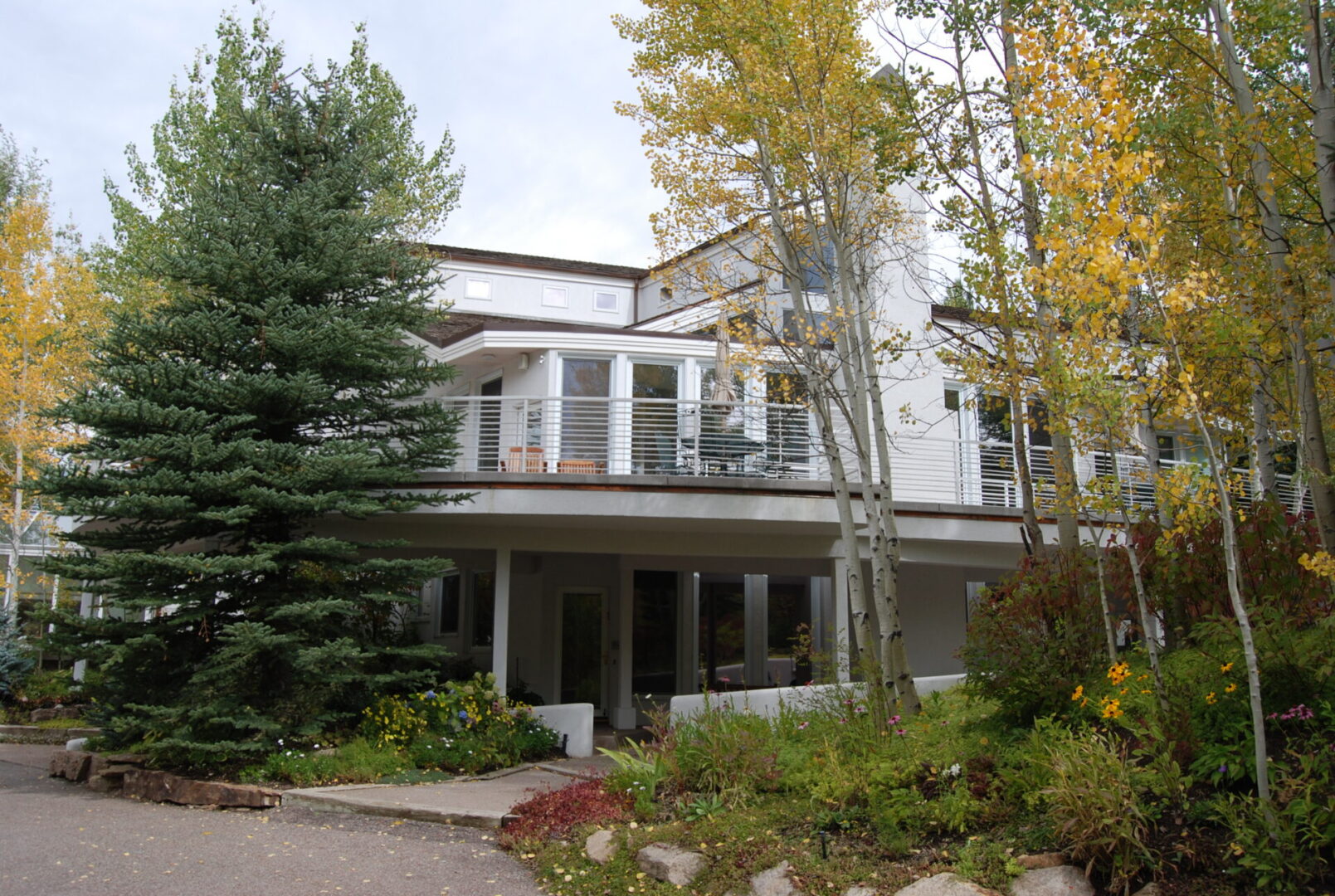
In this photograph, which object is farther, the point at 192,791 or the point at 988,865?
the point at 192,791

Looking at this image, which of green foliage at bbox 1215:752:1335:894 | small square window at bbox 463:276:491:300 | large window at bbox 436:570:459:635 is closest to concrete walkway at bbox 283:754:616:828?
green foliage at bbox 1215:752:1335:894

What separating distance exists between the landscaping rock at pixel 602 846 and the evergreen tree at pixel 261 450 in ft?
14.9

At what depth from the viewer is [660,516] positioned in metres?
13.1

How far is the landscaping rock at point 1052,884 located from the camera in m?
5.35

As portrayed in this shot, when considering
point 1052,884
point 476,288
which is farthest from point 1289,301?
point 476,288

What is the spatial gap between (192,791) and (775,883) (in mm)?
6421

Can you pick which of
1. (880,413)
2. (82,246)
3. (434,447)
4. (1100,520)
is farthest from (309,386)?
(82,246)

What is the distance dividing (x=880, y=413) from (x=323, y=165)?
24.7ft

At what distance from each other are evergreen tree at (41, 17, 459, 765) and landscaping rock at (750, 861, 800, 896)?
20.0ft

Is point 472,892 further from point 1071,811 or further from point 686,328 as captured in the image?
point 686,328

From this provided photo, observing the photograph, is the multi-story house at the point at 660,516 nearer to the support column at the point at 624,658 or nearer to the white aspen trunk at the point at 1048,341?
the support column at the point at 624,658

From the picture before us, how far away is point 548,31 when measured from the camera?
10.3m

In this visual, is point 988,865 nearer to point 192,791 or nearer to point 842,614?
point 192,791

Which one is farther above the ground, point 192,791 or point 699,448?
point 699,448
